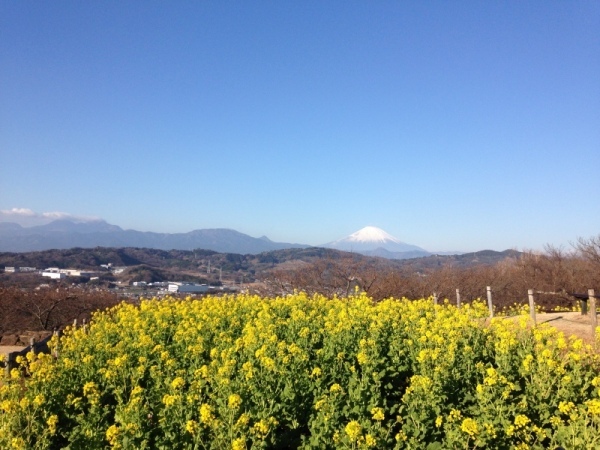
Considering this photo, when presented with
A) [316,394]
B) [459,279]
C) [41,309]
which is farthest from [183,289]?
[316,394]

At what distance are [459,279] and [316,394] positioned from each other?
113ft

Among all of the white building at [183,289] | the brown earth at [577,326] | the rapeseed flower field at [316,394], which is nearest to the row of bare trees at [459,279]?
the brown earth at [577,326]

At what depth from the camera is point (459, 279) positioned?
124ft

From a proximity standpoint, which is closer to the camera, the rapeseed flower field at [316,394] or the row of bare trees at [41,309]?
the rapeseed flower field at [316,394]

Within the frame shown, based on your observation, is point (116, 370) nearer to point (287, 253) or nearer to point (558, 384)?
point (558, 384)

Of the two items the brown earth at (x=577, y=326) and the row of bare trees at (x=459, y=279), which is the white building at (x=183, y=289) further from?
the brown earth at (x=577, y=326)

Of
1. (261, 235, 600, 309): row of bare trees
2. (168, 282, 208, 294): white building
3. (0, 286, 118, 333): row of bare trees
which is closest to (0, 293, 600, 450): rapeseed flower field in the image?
(261, 235, 600, 309): row of bare trees

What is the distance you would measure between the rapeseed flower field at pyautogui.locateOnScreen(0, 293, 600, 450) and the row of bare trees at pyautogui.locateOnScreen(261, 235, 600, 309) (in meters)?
20.9

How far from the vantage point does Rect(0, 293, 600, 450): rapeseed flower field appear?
16.0ft

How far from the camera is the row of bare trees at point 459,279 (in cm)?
3159

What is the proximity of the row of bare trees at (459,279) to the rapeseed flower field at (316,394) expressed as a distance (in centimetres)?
2089

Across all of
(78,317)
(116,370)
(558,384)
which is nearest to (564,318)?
(558,384)

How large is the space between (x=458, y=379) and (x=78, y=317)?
32.3 m

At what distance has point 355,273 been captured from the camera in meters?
32.3
